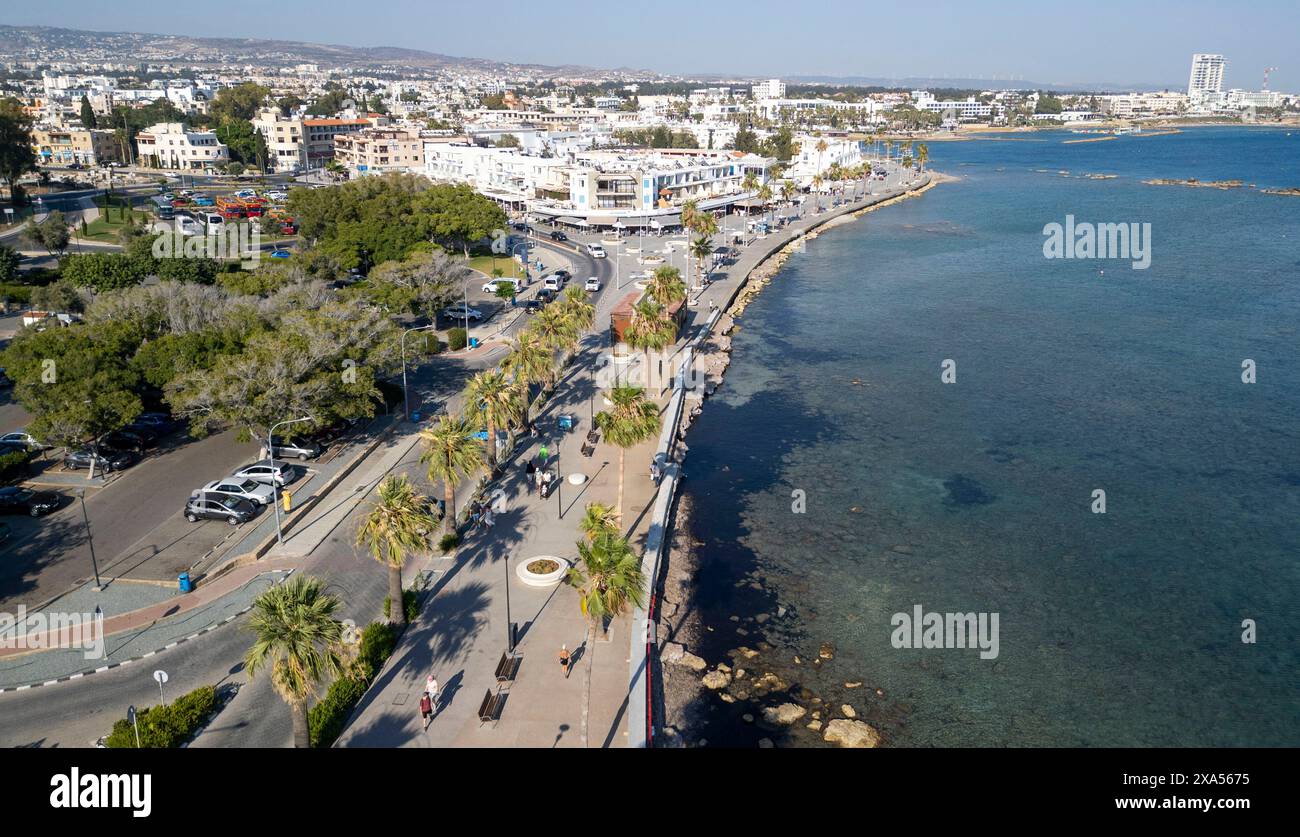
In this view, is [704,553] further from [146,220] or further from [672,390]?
[146,220]

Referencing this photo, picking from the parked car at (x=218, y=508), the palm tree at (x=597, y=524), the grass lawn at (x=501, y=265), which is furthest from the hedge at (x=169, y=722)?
the grass lawn at (x=501, y=265)

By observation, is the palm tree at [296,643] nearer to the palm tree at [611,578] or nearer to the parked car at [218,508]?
the palm tree at [611,578]

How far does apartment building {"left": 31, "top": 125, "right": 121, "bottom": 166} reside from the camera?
151 metres

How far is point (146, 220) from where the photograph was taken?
85938 mm

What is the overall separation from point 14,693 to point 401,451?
18.0 meters

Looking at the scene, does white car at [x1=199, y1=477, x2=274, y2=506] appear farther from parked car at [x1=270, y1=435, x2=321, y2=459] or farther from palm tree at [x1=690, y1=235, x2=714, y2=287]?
palm tree at [x1=690, y1=235, x2=714, y2=287]

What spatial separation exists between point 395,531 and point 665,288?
1333 inches

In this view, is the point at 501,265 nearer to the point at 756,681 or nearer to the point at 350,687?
the point at 756,681

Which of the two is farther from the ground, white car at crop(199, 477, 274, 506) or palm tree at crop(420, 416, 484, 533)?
palm tree at crop(420, 416, 484, 533)

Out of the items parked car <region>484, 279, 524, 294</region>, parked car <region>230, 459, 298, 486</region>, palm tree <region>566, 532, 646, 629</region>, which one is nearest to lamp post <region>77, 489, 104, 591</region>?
parked car <region>230, 459, 298, 486</region>

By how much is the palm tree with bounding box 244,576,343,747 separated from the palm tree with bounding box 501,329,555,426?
762 inches

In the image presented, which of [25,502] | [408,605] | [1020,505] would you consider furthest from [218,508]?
[1020,505]

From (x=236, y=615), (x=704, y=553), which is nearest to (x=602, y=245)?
(x=704, y=553)
